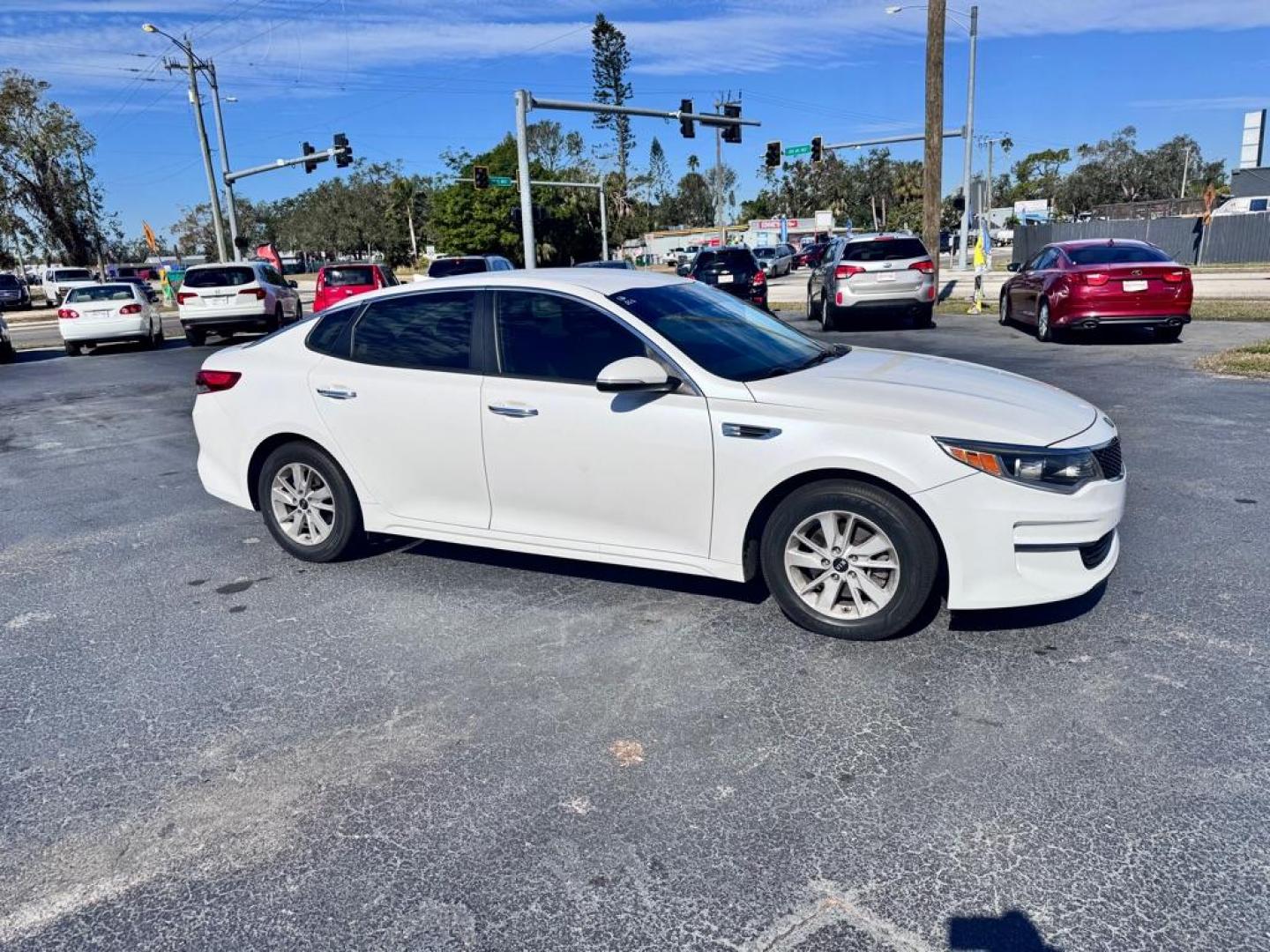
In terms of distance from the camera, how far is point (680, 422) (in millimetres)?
4242

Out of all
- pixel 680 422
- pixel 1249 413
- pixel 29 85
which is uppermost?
pixel 29 85

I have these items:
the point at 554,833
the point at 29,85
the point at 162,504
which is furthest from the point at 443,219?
the point at 554,833

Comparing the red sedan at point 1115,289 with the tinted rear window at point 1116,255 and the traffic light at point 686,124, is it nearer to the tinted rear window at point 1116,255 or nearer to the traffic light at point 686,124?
the tinted rear window at point 1116,255

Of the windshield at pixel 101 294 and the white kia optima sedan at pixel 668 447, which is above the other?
the windshield at pixel 101 294

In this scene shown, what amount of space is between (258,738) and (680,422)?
2.17 meters

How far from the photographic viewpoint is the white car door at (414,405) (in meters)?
4.84

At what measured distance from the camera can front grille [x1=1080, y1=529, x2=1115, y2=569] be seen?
3.94 metres

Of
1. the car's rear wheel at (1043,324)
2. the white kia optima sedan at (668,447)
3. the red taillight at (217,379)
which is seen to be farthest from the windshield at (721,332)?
the car's rear wheel at (1043,324)

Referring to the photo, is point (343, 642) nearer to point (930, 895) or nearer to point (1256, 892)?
point (930, 895)

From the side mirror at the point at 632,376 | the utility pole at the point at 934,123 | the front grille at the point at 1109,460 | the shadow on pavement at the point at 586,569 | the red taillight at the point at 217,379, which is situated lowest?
the shadow on pavement at the point at 586,569

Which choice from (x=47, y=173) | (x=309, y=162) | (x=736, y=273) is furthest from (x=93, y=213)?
(x=736, y=273)

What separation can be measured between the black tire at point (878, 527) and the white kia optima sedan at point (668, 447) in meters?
0.01

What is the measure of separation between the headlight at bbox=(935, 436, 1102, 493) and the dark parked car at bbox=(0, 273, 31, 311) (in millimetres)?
48132

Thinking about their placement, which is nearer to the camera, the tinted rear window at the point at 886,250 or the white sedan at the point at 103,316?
the tinted rear window at the point at 886,250
